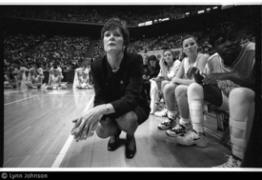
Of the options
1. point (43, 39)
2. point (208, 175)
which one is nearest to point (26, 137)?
point (43, 39)

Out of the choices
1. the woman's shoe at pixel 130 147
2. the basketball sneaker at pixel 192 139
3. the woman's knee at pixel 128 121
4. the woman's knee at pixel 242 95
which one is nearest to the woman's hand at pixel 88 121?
the woman's knee at pixel 128 121

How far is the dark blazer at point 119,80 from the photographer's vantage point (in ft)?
3.65

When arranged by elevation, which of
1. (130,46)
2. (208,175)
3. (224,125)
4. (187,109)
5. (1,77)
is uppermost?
(130,46)

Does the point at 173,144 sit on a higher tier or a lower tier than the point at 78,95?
lower

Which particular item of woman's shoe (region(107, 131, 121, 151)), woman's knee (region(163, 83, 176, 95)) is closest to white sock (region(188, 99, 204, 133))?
woman's knee (region(163, 83, 176, 95))

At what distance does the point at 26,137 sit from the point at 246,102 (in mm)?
1544

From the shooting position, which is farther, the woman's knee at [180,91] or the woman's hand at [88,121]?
the woman's knee at [180,91]

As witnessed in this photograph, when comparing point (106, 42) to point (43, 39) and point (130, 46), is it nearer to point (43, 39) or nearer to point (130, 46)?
point (130, 46)

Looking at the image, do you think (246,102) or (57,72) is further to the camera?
(57,72)

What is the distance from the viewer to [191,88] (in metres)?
1.17

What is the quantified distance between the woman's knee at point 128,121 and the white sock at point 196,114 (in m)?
0.40

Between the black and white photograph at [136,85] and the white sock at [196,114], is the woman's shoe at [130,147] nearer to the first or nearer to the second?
the black and white photograph at [136,85]

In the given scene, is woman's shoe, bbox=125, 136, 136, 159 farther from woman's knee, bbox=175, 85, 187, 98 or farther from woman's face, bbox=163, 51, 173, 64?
woman's face, bbox=163, 51, 173, 64

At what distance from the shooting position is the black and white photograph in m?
1.12
